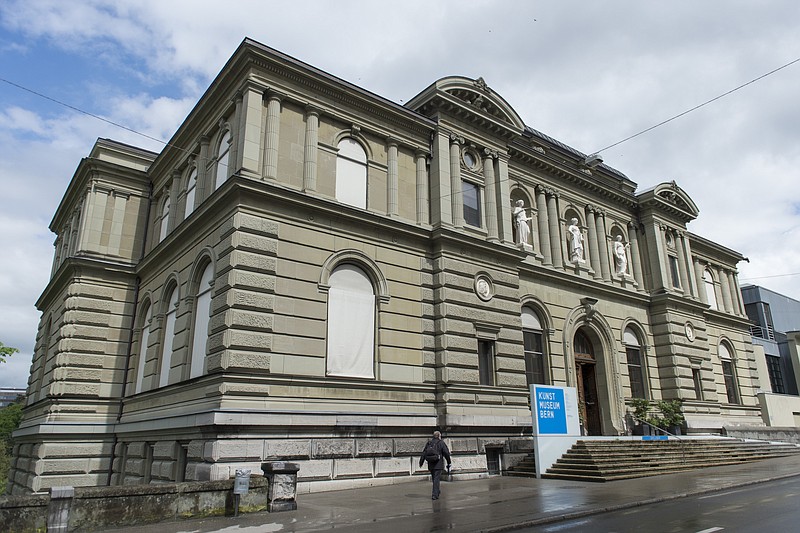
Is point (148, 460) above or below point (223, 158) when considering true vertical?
below

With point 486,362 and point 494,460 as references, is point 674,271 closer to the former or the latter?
point 486,362

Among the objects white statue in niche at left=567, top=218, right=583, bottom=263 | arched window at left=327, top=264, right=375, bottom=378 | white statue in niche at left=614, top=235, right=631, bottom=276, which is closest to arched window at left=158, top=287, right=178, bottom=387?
arched window at left=327, top=264, right=375, bottom=378

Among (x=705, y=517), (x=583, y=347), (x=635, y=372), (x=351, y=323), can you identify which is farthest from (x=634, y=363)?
(x=705, y=517)

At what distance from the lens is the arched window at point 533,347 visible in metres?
26.5

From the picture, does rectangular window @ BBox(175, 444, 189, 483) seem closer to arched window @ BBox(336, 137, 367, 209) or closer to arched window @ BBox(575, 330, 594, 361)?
arched window @ BBox(336, 137, 367, 209)

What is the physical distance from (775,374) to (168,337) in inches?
1964

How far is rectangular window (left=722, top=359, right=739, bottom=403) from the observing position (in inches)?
1506

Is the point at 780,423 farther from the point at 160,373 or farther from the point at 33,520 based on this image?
the point at 33,520

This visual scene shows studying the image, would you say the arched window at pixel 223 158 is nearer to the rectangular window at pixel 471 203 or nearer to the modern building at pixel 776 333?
the rectangular window at pixel 471 203

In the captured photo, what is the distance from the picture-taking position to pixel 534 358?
26875mm

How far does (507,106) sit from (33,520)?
23.3 meters

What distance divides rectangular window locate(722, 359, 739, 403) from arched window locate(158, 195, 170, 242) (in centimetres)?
3503

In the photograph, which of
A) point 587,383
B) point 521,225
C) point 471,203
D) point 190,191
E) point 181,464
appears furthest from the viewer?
point 587,383

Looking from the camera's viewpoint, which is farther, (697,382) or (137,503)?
(697,382)
